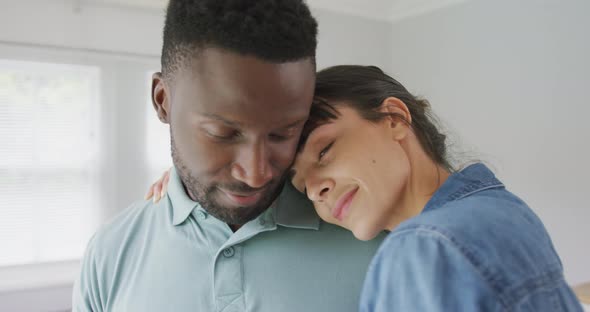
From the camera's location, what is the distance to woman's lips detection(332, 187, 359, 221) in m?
0.87

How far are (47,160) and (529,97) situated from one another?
3.26 metres

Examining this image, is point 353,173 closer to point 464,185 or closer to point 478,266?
point 464,185

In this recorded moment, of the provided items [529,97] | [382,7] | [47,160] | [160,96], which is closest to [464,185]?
[160,96]

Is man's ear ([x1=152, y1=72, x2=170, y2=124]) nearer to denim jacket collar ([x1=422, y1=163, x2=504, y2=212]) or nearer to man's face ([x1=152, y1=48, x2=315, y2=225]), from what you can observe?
man's face ([x1=152, y1=48, x2=315, y2=225])

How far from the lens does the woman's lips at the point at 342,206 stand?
87cm

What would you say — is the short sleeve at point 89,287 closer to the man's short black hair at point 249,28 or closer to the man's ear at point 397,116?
the man's short black hair at point 249,28

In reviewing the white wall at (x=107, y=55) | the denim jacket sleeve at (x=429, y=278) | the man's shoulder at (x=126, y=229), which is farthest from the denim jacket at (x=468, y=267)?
the white wall at (x=107, y=55)

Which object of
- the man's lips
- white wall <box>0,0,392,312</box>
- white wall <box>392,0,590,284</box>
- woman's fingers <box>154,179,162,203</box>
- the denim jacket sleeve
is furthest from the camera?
white wall <box>0,0,392,312</box>

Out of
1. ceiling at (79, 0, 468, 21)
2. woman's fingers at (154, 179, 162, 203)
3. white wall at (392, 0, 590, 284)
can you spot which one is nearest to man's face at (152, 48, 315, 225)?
woman's fingers at (154, 179, 162, 203)

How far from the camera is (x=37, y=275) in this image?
330 centimetres

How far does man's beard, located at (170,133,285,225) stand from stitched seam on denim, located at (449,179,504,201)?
0.29m

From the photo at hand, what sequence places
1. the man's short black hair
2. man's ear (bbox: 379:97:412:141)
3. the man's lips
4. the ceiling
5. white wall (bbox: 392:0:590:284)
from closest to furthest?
the man's short black hair, the man's lips, man's ear (bbox: 379:97:412:141), white wall (bbox: 392:0:590:284), the ceiling

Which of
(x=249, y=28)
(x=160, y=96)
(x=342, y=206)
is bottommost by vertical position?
(x=342, y=206)

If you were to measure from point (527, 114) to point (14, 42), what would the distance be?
11.0ft
